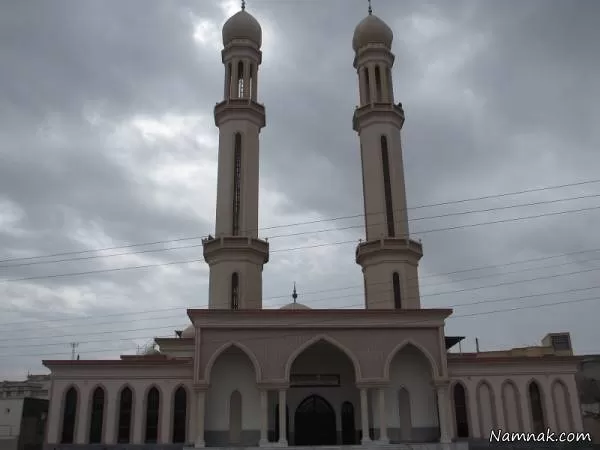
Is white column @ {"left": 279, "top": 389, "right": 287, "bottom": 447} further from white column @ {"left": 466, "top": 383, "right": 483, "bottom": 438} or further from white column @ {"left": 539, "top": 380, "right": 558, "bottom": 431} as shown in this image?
white column @ {"left": 539, "top": 380, "right": 558, "bottom": 431}

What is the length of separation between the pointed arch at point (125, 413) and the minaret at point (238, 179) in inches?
216

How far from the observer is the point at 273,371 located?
2309 centimetres

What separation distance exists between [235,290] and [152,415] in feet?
22.2

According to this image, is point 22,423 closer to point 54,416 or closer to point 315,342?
point 54,416

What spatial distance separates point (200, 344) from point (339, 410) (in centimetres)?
687

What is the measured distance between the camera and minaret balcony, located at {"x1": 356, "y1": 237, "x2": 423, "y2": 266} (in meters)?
29.0

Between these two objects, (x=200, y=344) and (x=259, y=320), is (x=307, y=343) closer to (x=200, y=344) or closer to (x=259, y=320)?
(x=259, y=320)

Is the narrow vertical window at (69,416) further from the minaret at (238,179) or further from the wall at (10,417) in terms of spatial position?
the minaret at (238,179)

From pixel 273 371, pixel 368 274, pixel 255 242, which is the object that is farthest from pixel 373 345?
pixel 255 242

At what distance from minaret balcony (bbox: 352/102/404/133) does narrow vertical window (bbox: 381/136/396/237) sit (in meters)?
1.19

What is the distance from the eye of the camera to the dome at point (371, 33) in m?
34.5

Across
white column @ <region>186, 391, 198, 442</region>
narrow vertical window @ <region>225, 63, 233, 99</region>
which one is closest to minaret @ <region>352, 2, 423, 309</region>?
narrow vertical window @ <region>225, 63, 233, 99</region>

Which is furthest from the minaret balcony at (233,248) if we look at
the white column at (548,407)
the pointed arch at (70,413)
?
the white column at (548,407)

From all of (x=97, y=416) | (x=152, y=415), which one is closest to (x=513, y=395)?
(x=152, y=415)
